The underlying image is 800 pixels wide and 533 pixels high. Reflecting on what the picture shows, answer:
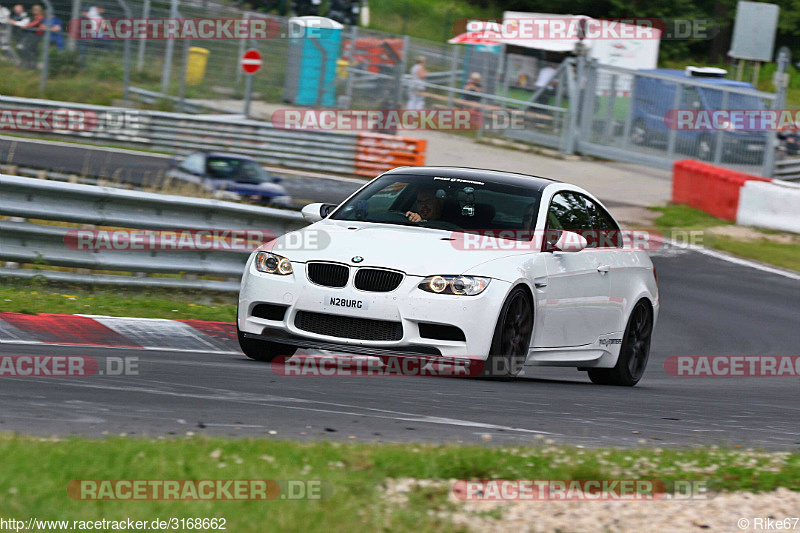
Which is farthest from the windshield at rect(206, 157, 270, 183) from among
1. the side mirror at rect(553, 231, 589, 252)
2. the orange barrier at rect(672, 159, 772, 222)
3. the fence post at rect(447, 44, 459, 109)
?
the fence post at rect(447, 44, 459, 109)

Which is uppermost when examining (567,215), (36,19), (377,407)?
(36,19)

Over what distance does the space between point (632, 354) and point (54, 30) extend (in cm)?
2059

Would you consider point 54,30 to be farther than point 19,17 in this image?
Yes

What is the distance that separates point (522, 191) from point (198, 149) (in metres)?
19.0

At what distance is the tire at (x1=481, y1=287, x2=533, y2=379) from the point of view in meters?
7.70

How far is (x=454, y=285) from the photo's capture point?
7.62 m

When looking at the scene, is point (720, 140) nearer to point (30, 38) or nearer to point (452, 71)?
point (452, 71)

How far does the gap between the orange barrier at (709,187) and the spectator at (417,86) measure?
404 inches

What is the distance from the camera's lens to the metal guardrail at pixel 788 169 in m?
27.9

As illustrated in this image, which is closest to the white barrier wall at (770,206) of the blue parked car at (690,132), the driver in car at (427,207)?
the blue parked car at (690,132)

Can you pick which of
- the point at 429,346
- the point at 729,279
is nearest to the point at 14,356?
the point at 429,346

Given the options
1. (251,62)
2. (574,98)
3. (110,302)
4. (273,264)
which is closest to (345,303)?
(273,264)

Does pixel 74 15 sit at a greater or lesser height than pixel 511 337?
greater

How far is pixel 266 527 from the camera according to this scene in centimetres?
389
